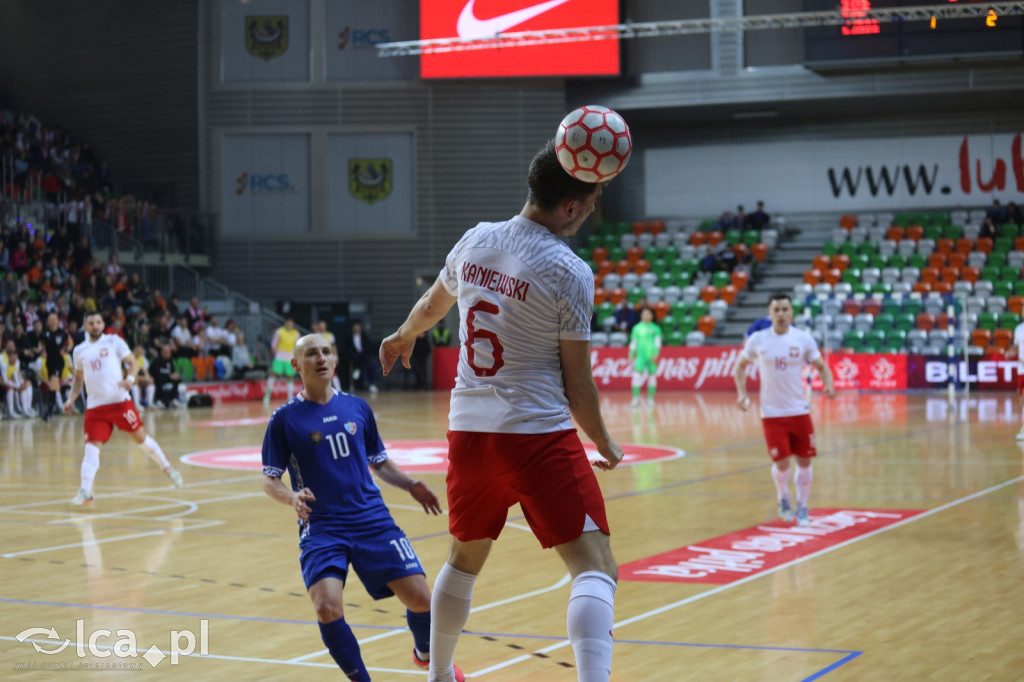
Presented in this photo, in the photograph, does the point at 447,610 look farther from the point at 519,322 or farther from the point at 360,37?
the point at 360,37

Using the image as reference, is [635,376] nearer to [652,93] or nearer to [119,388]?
[652,93]

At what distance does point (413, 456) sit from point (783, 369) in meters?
6.75

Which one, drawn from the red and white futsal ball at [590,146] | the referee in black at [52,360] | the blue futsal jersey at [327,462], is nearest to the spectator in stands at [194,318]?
the referee in black at [52,360]

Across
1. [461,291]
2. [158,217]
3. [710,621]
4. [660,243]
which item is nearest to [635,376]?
[660,243]

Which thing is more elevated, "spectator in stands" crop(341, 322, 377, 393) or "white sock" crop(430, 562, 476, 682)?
"white sock" crop(430, 562, 476, 682)

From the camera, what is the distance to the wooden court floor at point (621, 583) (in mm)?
6246

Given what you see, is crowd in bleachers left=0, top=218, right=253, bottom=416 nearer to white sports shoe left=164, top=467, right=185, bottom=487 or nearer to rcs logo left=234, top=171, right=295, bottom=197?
rcs logo left=234, top=171, right=295, bottom=197

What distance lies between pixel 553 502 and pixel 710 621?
325cm

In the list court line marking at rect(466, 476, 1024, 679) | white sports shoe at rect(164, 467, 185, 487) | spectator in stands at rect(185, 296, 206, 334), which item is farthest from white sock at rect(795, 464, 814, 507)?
spectator in stands at rect(185, 296, 206, 334)

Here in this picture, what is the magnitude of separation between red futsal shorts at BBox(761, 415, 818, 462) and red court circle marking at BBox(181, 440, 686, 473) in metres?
4.57

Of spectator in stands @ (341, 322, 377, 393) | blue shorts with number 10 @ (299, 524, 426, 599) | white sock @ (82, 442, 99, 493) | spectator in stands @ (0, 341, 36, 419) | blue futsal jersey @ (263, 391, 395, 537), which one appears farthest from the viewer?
spectator in stands @ (341, 322, 377, 393)

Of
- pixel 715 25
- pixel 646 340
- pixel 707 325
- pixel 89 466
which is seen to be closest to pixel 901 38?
pixel 715 25

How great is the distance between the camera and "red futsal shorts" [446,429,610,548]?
165 inches

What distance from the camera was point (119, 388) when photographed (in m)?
12.9
